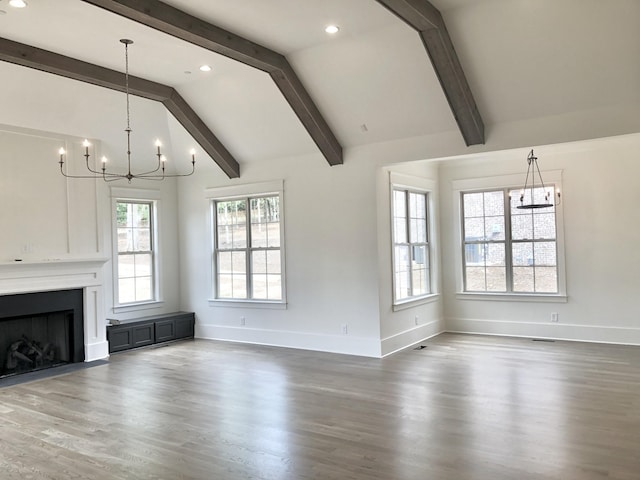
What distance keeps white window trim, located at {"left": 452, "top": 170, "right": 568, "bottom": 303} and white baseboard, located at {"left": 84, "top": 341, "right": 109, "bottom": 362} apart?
17.3 ft

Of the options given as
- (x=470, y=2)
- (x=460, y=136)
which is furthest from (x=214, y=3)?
(x=460, y=136)

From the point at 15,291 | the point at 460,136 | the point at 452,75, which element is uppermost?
the point at 452,75

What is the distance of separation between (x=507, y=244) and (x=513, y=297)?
31.4 inches

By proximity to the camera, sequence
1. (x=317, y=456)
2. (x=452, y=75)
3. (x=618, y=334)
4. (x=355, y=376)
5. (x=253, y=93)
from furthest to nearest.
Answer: (x=618, y=334)
(x=253, y=93)
(x=355, y=376)
(x=452, y=75)
(x=317, y=456)

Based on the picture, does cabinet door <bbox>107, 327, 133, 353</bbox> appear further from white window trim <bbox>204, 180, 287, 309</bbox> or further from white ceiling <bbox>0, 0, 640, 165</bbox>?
white ceiling <bbox>0, 0, 640, 165</bbox>

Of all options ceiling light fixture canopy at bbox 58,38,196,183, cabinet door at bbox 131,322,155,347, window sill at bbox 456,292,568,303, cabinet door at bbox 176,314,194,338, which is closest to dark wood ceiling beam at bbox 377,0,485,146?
ceiling light fixture canopy at bbox 58,38,196,183

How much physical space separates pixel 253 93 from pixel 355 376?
366 centimetres

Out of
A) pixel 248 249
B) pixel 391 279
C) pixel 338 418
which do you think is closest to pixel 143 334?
pixel 248 249

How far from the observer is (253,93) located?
21.6 ft

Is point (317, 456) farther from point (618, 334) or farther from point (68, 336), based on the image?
point (618, 334)

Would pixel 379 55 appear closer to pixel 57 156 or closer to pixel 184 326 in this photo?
pixel 57 156

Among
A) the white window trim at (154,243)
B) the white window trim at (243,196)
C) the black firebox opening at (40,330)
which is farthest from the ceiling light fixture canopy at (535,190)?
the black firebox opening at (40,330)

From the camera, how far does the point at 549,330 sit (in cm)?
748

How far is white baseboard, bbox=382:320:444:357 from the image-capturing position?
267 inches
